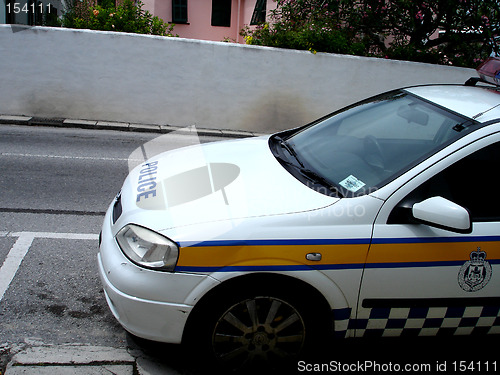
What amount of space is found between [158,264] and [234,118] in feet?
28.2

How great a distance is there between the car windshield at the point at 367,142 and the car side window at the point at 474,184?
16 centimetres

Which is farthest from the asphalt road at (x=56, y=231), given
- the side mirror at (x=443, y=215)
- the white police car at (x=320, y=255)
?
the side mirror at (x=443, y=215)

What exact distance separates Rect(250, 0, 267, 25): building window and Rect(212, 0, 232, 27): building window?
2605mm

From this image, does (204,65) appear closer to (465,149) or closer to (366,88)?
(366,88)

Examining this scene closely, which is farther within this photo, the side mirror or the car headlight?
the car headlight

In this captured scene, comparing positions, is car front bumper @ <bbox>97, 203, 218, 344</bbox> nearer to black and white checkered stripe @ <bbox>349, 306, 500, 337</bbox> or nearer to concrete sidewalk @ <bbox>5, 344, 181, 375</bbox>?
concrete sidewalk @ <bbox>5, 344, 181, 375</bbox>

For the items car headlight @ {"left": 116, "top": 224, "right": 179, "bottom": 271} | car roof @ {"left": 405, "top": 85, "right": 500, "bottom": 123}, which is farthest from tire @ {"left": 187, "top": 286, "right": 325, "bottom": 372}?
car roof @ {"left": 405, "top": 85, "right": 500, "bottom": 123}

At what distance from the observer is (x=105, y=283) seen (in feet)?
9.72

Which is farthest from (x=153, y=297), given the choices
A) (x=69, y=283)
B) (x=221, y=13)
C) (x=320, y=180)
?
(x=221, y=13)

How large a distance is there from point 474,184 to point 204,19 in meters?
21.7

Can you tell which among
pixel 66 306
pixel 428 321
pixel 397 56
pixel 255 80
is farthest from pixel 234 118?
pixel 428 321

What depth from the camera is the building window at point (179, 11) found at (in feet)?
73.5

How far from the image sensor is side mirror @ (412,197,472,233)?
258 cm

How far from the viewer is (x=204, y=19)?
75.5ft
